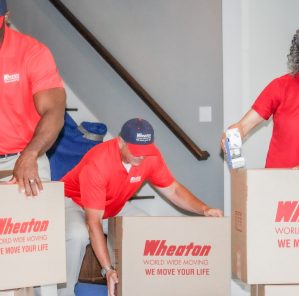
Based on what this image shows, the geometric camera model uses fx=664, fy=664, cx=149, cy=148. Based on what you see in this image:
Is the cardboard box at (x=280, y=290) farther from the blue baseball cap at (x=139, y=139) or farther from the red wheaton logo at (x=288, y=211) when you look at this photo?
the blue baseball cap at (x=139, y=139)

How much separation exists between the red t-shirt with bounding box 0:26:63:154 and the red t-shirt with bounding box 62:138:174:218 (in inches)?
27.9

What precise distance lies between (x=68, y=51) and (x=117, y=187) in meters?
1.62

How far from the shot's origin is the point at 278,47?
370 centimetres

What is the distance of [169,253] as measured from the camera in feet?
8.48

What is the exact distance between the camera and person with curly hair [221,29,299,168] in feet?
8.75

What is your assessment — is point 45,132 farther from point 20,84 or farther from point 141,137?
point 141,137

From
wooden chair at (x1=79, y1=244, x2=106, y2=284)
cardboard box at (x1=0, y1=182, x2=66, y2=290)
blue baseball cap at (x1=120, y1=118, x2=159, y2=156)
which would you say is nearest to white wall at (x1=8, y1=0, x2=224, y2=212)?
wooden chair at (x1=79, y1=244, x2=106, y2=284)

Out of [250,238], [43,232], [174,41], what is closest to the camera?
[43,232]

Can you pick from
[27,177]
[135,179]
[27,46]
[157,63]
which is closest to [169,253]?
[135,179]

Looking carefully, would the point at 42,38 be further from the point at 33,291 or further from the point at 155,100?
the point at 33,291

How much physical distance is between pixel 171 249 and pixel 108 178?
598mm

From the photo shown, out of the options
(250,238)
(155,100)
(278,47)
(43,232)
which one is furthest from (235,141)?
(155,100)

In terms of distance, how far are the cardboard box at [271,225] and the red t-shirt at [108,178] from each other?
0.90 metres

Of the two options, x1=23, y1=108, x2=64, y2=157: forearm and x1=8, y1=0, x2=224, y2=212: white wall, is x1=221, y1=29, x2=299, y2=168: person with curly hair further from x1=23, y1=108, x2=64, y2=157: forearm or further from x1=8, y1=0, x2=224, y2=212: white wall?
x1=8, y1=0, x2=224, y2=212: white wall
